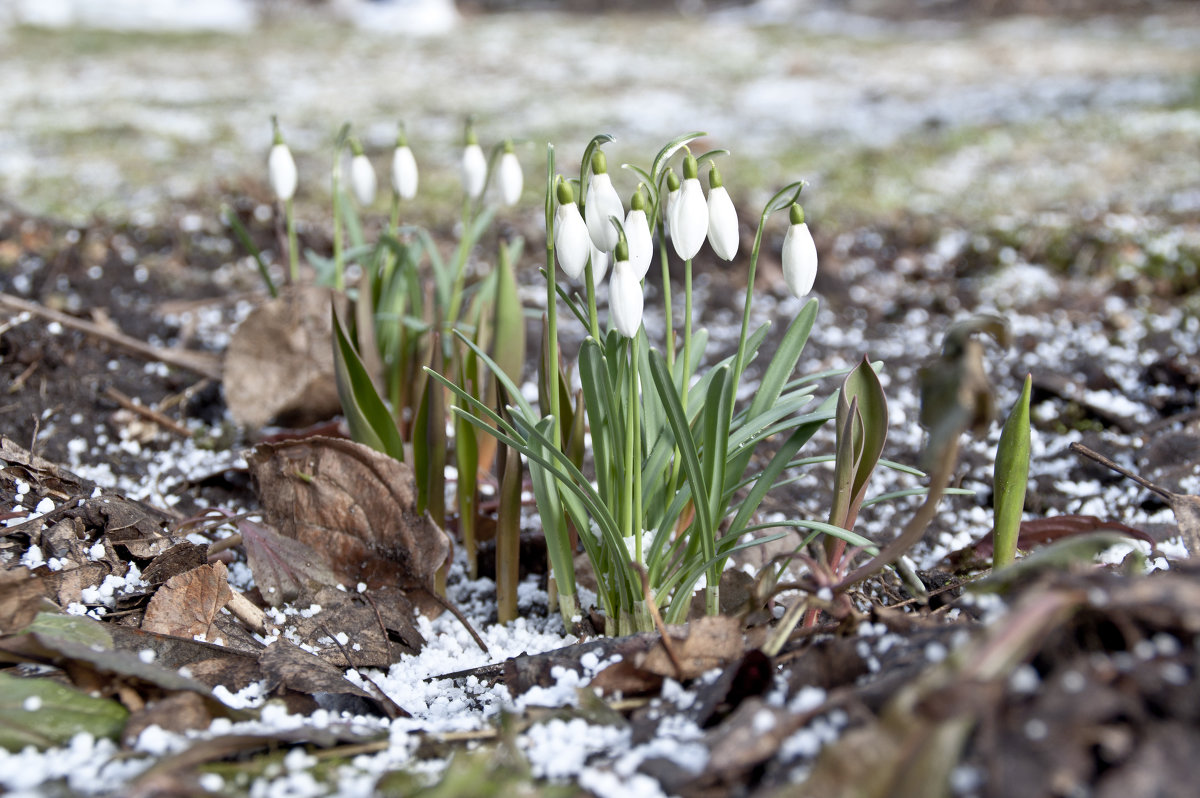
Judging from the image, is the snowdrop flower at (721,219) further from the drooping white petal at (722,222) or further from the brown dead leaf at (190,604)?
the brown dead leaf at (190,604)

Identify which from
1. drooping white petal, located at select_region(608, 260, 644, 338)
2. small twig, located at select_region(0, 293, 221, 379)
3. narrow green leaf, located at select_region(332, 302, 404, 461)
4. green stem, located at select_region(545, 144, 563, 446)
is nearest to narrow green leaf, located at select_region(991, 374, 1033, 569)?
drooping white petal, located at select_region(608, 260, 644, 338)

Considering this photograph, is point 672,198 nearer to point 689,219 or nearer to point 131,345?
point 689,219

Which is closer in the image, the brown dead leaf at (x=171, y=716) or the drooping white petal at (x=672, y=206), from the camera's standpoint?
the brown dead leaf at (x=171, y=716)

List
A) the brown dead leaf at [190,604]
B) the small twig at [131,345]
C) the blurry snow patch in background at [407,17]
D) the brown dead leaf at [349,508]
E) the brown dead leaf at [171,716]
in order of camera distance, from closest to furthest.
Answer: the brown dead leaf at [171,716]
the brown dead leaf at [190,604]
the brown dead leaf at [349,508]
the small twig at [131,345]
the blurry snow patch in background at [407,17]

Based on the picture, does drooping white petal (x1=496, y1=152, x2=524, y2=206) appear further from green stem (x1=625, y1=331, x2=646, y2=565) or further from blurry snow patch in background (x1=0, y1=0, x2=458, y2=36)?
blurry snow patch in background (x1=0, y1=0, x2=458, y2=36)

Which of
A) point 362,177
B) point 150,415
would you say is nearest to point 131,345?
point 150,415

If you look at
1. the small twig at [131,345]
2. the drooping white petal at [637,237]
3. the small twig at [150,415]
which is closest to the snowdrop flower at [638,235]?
the drooping white petal at [637,237]
